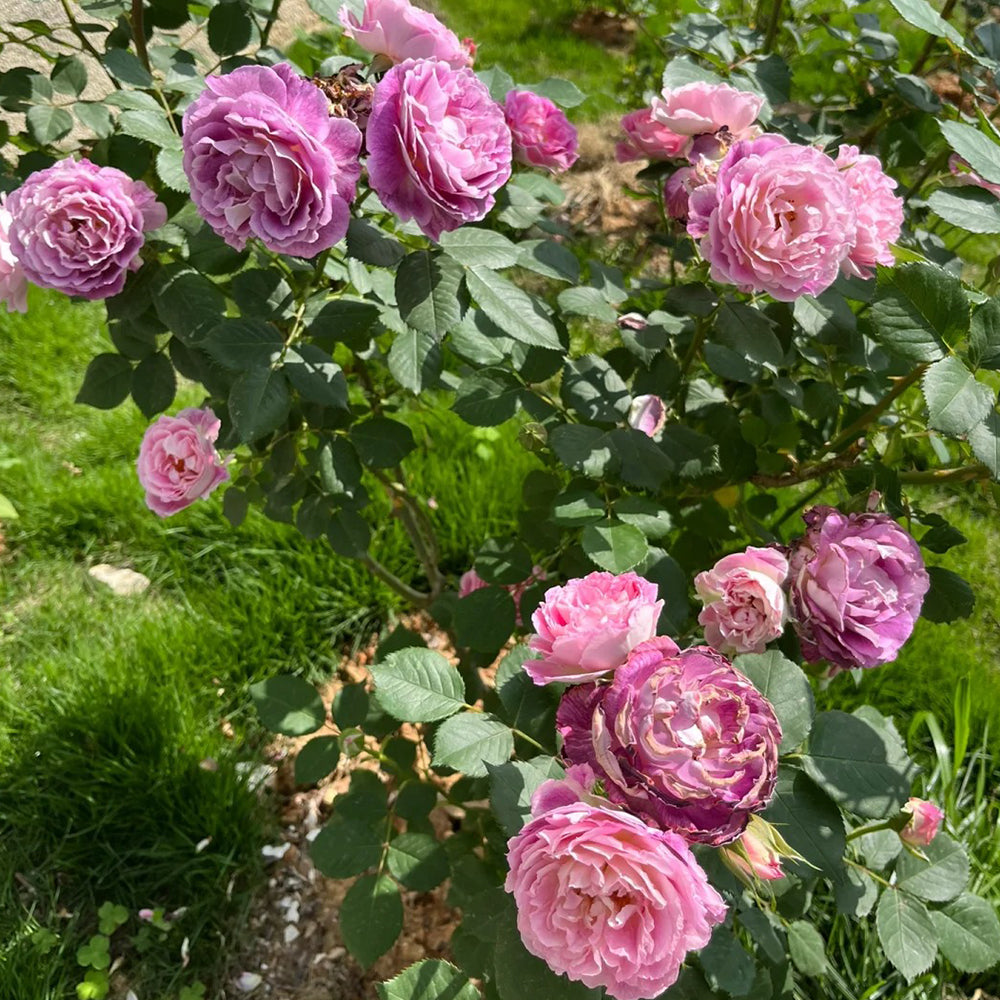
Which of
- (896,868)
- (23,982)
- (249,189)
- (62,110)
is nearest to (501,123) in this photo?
(249,189)

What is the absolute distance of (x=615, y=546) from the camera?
0.92 m

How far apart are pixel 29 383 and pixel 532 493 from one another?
1874mm

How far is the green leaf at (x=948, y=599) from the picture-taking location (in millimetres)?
1028

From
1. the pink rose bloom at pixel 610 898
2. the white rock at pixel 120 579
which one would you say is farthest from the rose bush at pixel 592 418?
the white rock at pixel 120 579

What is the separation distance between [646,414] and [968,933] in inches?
Answer: 28.5

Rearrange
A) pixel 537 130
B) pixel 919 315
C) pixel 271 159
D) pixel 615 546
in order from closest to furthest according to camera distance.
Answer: pixel 271 159 → pixel 919 315 → pixel 615 546 → pixel 537 130

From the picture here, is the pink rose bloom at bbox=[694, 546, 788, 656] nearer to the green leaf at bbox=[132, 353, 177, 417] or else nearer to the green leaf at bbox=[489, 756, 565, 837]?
the green leaf at bbox=[489, 756, 565, 837]

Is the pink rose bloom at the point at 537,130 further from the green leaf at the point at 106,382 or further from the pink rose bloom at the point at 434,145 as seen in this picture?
the green leaf at the point at 106,382

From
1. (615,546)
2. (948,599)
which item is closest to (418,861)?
(615,546)

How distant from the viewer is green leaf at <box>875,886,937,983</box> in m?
0.94

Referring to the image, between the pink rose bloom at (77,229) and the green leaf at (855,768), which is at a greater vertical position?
the pink rose bloom at (77,229)

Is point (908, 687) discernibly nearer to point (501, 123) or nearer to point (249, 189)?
point (501, 123)

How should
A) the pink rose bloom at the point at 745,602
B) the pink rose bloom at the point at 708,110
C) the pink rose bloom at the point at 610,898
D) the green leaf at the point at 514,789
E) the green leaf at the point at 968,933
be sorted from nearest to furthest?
1. the pink rose bloom at the point at 610,898
2. the green leaf at the point at 514,789
3. the pink rose bloom at the point at 745,602
4. the pink rose bloom at the point at 708,110
5. the green leaf at the point at 968,933

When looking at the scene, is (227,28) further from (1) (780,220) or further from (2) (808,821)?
(2) (808,821)
